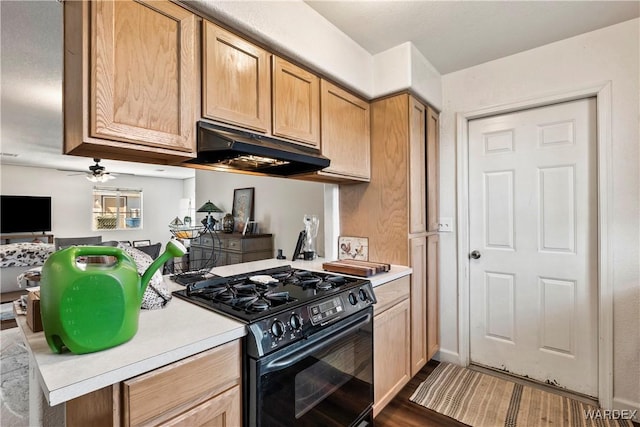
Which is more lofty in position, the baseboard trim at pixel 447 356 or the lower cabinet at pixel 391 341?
the lower cabinet at pixel 391 341

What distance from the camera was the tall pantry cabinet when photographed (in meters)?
2.07

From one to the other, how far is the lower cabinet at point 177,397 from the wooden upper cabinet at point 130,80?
0.75 m

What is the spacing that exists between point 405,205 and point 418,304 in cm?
73

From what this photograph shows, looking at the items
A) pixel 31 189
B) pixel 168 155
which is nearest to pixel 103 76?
pixel 168 155

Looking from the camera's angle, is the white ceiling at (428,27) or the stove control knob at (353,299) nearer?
the stove control knob at (353,299)

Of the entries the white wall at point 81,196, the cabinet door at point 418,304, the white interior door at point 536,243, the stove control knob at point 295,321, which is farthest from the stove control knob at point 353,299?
the white wall at point 81,196

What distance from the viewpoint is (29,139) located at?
13.5ft

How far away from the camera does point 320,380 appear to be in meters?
1.31

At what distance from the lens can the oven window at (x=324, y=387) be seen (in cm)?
108

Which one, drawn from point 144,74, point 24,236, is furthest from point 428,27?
point 24,236

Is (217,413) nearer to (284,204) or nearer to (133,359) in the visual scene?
(133,359)

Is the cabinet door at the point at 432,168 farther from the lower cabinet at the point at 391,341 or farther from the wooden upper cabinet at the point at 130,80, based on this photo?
the wooden upper cabinet at the point at 130,80

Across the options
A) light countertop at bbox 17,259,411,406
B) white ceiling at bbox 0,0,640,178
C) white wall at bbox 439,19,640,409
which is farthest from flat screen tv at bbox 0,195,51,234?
white wall at bbox 439,19,640,409

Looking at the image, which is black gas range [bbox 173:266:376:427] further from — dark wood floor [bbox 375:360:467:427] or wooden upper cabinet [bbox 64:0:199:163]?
wooden upper cabinet [bbox 64:0:199:163]
